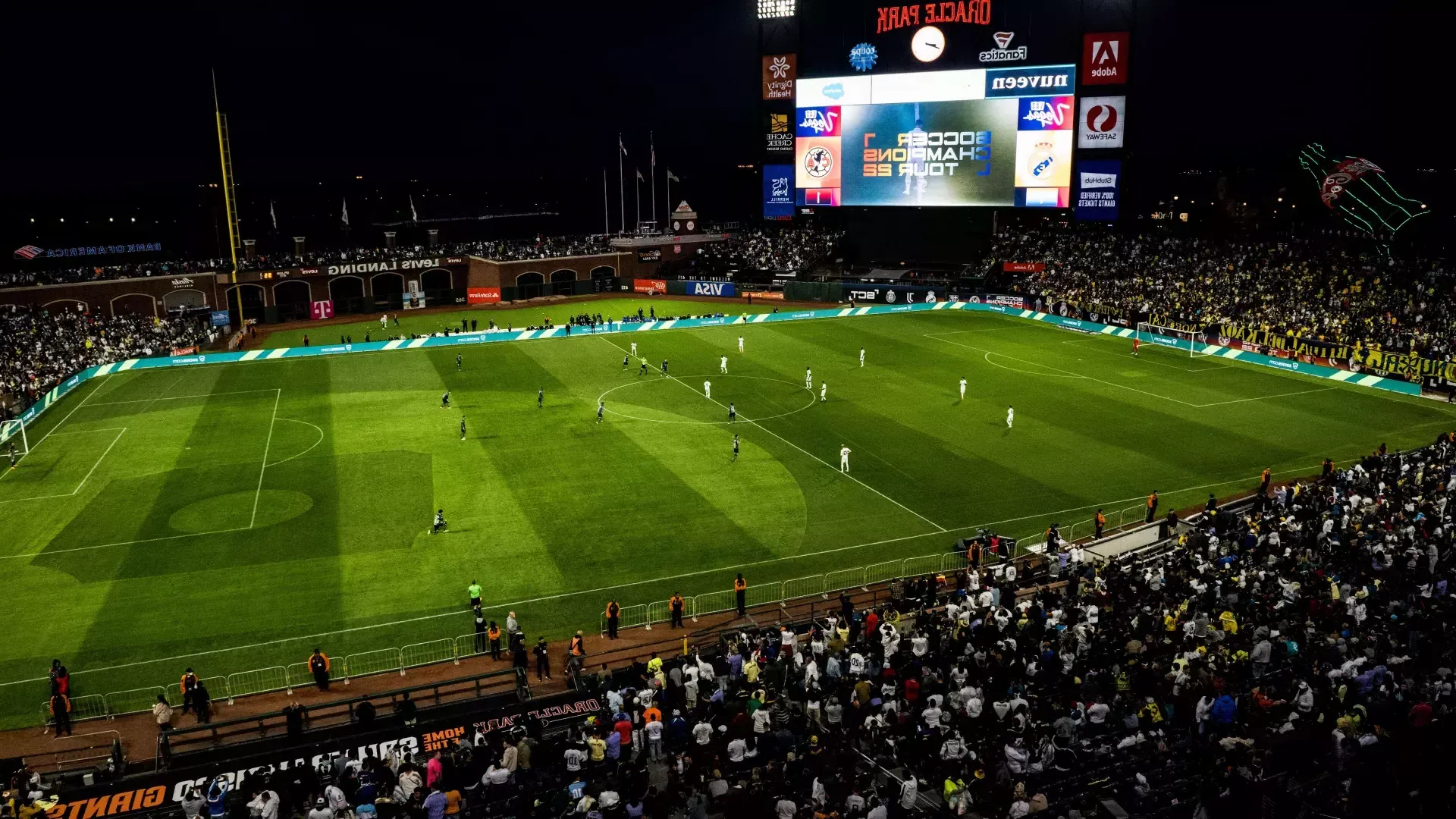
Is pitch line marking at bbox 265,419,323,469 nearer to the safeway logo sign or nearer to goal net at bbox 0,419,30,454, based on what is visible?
goal net at bbox 0,419,30,454

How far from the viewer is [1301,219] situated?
91.2m

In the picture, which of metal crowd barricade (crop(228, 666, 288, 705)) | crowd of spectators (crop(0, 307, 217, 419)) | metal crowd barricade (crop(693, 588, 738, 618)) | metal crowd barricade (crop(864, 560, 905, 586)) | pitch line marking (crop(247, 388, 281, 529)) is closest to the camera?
metal crowd barricade (crop(228, 666, 288, 705))

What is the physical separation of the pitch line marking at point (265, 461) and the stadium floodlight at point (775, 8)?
52299mm

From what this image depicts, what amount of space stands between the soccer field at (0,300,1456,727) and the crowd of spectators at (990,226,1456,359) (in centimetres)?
608

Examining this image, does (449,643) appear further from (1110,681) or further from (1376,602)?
(1376,602)

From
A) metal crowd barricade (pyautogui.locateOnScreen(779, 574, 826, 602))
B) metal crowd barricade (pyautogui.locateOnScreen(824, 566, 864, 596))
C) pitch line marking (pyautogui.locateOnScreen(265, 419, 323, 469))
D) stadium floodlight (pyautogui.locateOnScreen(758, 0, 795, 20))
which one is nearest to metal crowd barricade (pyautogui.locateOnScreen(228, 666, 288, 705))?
metal crowd barricade (pyautogui.locateOnScreen(779, 574, 826, 602))

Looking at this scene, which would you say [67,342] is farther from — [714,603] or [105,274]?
[714,603]

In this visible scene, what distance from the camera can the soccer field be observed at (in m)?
29.2

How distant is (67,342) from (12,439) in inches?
922

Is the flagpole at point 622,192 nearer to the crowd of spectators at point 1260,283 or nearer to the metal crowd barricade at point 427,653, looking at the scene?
the crowd of spectators at point 1260,283

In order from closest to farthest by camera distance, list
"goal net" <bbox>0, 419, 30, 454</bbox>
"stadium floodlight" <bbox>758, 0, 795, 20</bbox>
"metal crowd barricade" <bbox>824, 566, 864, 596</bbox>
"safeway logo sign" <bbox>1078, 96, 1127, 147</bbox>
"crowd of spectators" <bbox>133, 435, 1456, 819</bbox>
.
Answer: "crowd of spectators" <bbox>133, 435, 1456, 819</bbox> → "metal crowd barricade" <bbox>824, 566, 864, 596</bbox> → "goal net" <bbox>0, 419, 30, 454</bbox> → "safeway logo sign" <bbox>1078, 96, 1127, 147</bbox> → "stadium floodlight" <bbox>758, 0, 795, 20</bbox>

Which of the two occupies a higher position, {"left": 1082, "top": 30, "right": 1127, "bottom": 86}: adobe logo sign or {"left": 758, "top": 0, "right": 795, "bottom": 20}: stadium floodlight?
{"left": 758, "top": 0, "right": 795, "bottom": 20}: stadium floodlight

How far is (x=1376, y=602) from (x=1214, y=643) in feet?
15.2

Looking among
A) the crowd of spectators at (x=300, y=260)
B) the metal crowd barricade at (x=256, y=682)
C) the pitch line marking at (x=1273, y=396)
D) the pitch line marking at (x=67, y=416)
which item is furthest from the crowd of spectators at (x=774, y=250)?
the metal crowd barricade at (x=256, y=682)
